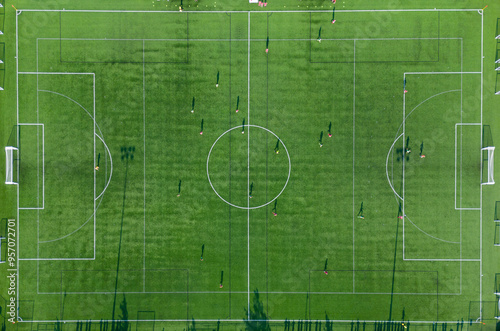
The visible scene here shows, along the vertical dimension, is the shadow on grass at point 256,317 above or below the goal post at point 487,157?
below

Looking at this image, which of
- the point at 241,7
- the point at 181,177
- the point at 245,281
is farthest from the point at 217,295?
the point at 241,7

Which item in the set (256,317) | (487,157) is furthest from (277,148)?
(487,157)

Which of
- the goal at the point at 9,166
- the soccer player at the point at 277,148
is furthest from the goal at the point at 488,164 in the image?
the goal at the point at 9,166

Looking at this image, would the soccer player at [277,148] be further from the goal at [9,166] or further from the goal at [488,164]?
the goal at [9,166]

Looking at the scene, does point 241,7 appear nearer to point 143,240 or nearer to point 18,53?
point 18,53

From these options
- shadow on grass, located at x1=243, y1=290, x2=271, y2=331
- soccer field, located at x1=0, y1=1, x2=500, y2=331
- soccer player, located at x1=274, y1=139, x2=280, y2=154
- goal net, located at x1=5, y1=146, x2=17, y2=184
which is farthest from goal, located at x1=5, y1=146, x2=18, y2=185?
shadow on grass, located at x1=243, y1=290, x2=271, y2=331

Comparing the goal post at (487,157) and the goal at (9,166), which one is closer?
the goal at (9,166)

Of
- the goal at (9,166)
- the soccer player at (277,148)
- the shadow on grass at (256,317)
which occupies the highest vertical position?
the soccer player at (277,148)
